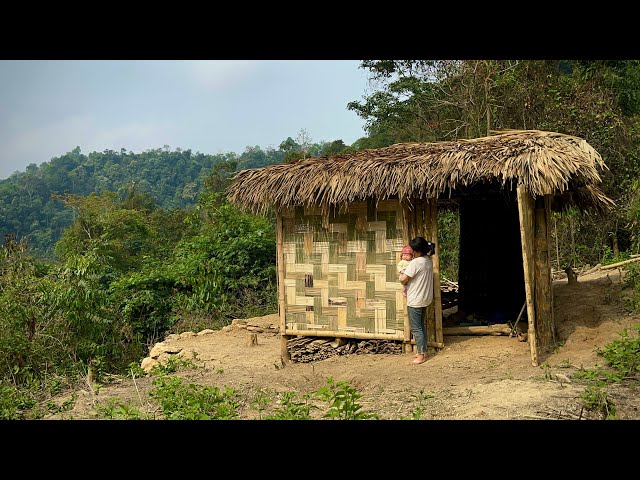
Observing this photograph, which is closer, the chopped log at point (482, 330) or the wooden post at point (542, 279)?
the wooden post at point (542, 279)

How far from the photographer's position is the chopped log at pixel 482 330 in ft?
25.4

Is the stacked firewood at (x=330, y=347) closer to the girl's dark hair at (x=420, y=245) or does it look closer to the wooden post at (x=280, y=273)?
the wooden post at (x=280, y=273)

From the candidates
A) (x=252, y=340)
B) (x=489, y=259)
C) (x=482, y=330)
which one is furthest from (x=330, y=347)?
(x=489, y=259)

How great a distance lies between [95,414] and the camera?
6121 mm

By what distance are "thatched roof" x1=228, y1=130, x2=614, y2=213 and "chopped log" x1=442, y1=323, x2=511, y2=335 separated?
5.57 ft

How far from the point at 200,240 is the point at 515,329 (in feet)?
27.7

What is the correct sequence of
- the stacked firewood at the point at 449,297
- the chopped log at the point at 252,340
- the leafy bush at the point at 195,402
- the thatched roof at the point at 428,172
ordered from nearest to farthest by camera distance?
the leafy bush at the point at 195,402 < the thatched roof at the point at 428,172 < the chopped log at the point at 252,340 < the stacked firewood at the point at 449,297

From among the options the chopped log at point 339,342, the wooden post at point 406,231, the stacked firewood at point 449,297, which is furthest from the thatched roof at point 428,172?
the stacked firewood at point 449,297

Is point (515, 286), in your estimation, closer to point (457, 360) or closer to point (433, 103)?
point (457, 360)

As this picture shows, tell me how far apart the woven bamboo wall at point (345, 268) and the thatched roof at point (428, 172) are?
1.11ft

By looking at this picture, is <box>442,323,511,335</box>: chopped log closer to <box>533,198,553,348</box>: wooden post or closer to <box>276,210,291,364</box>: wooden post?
<box>533,198,553,348</box>: wooden post

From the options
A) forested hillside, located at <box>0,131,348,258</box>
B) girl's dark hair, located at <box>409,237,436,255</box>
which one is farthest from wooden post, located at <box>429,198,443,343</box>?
forested hillside, located at <box>0,131,348,258</box>

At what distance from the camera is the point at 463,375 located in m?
6.71

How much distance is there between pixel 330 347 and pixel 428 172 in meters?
2.55
